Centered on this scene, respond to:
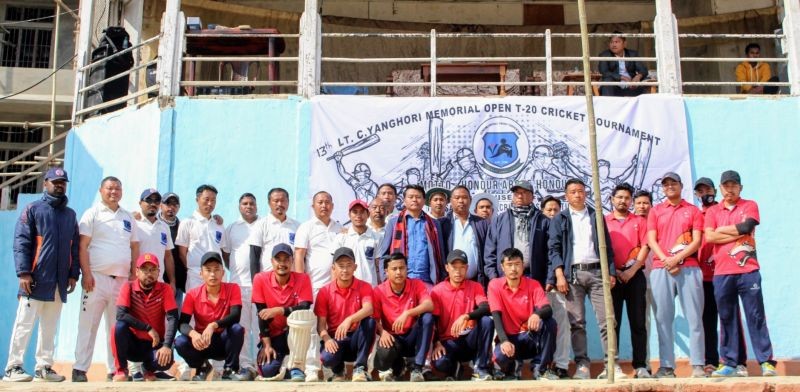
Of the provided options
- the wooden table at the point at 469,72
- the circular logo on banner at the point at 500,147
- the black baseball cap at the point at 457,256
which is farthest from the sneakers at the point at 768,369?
the wooden table at the point at 469,72

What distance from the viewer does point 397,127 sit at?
8.49 metres

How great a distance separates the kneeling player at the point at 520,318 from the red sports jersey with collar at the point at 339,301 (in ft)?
3.20

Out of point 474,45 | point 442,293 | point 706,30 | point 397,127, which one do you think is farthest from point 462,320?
point 706,30

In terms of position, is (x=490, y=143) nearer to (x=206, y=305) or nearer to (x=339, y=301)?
(x=339, y=301)

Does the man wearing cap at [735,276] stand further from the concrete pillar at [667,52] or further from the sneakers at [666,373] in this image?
the concrete pillar at [667,52]

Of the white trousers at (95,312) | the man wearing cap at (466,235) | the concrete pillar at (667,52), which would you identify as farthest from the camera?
the concrete pillar at (667,52)

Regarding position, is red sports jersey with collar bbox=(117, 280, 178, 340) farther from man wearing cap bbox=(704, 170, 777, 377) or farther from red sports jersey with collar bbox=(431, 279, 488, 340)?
man wearing cap bbox=(704, 170, 777, 377)

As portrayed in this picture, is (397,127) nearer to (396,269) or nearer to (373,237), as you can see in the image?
(373,237)

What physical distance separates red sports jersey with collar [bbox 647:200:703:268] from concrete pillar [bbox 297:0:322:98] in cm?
385

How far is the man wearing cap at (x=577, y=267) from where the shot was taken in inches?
252

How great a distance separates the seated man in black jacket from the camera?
9133 millimetres

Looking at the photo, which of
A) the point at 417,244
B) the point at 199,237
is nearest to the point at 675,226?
the point at 417,244

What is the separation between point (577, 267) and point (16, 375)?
14.3ft

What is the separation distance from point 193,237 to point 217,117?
6.39ft
